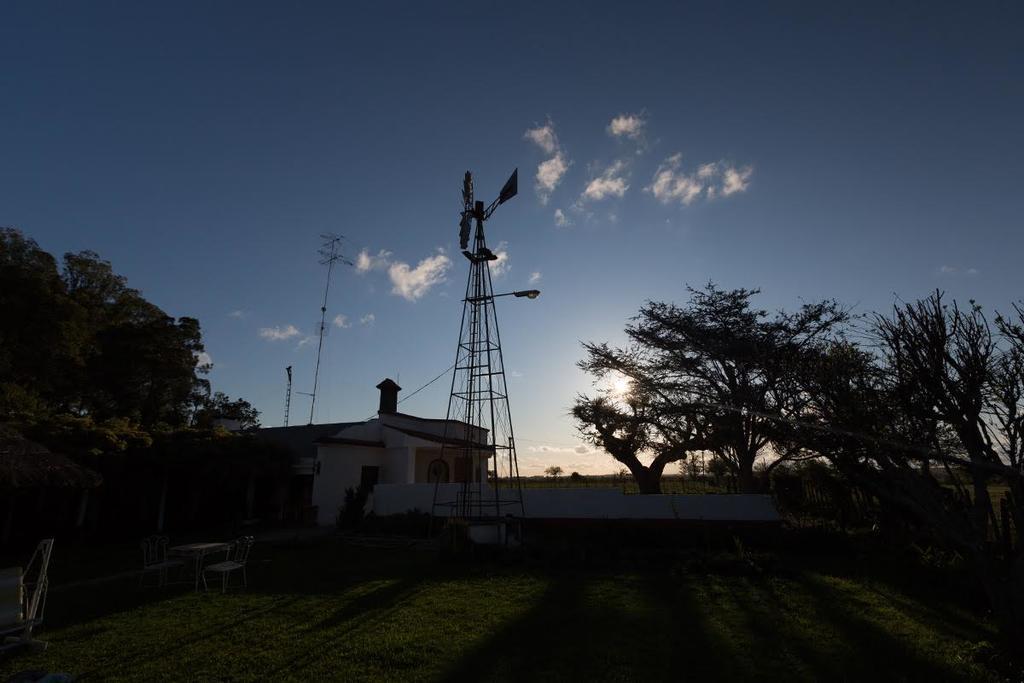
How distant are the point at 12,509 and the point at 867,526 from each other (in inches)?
1109

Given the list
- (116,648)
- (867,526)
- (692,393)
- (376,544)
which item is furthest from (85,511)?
(867,526)

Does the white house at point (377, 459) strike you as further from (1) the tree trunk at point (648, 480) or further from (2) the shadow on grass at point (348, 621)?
(2) the shadow on grass at point (348, 621)

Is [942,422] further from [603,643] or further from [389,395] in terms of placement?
[389,395]

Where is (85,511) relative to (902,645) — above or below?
above

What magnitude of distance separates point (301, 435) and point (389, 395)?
5.30 meters

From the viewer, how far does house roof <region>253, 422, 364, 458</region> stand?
81.6 ft

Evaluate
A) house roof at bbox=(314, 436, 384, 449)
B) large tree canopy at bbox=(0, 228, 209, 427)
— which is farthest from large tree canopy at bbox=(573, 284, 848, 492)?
large tree canopy at bbox=(0, 228, 209, 427)

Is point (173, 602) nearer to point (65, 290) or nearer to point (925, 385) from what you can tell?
point (925, 385)

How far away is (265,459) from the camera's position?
21.6 m

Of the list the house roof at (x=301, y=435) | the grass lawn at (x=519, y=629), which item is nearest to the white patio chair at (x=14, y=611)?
the grass lawn at (x=519, y=629)

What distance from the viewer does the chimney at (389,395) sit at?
29.9m

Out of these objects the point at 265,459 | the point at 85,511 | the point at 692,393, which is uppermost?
the point at 692,393

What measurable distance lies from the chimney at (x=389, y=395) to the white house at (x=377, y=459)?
2.53 feet

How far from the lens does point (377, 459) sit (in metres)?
24.9
